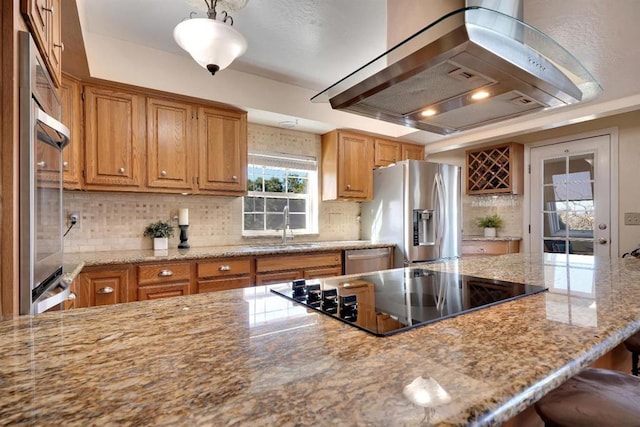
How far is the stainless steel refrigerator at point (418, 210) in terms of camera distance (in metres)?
3.62

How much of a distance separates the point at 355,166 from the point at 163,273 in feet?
7.59

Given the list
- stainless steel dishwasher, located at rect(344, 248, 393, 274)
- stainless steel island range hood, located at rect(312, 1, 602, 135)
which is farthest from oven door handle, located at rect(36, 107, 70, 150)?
stainless steel dishwasher, located at rect(344, 248, 393, 274)

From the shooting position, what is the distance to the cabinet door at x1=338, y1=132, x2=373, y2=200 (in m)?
3.80

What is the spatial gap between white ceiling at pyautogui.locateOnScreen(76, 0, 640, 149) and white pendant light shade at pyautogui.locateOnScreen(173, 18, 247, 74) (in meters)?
0.38

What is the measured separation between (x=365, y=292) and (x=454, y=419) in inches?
30.0

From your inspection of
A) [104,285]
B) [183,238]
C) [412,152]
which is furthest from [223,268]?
[412,152]

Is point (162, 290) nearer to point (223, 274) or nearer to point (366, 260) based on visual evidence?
point (223, 274)

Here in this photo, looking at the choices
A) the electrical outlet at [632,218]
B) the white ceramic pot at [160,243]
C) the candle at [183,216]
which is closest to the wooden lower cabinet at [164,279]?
the white ceramic pot at [160,243]

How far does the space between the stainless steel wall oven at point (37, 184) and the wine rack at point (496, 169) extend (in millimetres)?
4445

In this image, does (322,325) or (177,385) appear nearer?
(177,385)

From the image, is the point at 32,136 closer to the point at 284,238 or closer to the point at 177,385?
the point at 177,385

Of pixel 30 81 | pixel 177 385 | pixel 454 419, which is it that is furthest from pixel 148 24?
pixel 454 419

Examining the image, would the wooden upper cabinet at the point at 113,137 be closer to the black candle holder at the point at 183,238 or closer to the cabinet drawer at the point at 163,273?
the black candle holder at the point at 183,238

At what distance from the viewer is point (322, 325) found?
0.81 meters
